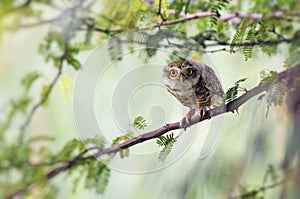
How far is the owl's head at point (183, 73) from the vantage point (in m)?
0.66

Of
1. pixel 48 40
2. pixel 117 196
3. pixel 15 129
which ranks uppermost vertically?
pixel 48 40

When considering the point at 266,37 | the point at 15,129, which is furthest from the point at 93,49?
the point at 266,37

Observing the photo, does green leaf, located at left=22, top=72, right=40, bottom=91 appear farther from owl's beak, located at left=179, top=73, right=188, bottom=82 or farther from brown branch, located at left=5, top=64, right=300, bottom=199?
owl's beak, located at left=179, top=73, right=188, bottom=82

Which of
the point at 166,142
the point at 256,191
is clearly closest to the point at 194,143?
the point at 166,142

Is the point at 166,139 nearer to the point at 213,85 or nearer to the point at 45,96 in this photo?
the point at 213,85

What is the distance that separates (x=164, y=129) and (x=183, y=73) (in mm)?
88

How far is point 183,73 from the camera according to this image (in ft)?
2.16

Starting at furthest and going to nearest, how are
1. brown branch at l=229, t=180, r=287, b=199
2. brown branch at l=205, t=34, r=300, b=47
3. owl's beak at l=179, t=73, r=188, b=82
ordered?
brown branch at l=229, t=180, r=287, b=199 → brown branch at l=205, t=34, r=300, b=47 → owl's beak at l=179, t=73, r=188, b=82

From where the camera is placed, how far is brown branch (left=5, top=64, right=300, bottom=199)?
2.26ft

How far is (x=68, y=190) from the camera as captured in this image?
82 cm

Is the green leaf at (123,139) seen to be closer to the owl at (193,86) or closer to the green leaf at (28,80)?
the owl at (193,86)

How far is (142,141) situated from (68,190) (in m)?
0.21

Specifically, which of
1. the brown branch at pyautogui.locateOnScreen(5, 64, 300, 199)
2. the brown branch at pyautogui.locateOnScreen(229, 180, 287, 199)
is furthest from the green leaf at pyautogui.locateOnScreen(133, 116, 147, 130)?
the brown branch at pyautogui.locateOnScreen(229, 180, 287, 199)

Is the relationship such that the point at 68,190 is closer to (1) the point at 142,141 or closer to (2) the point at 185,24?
(1) the point at 142,141
